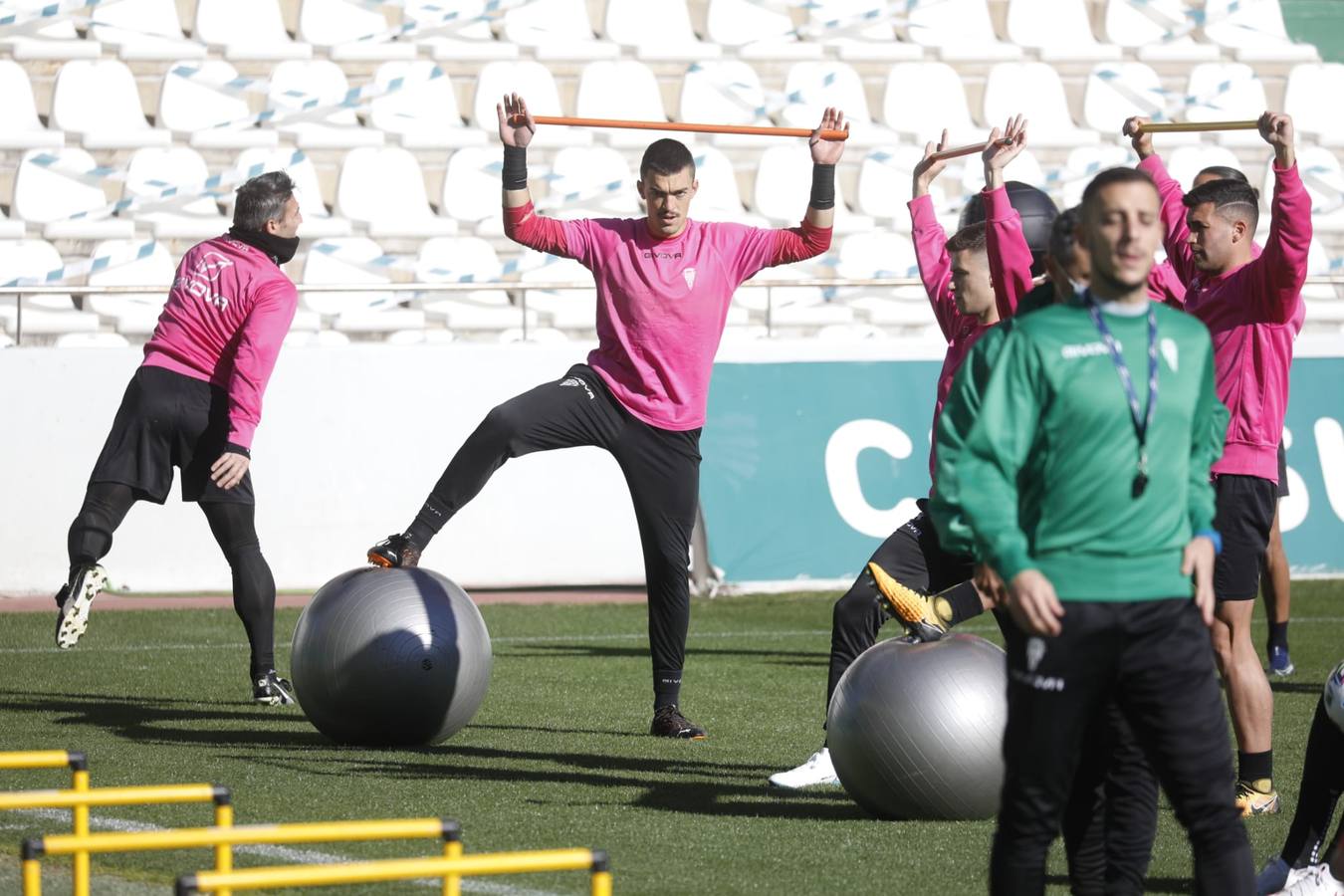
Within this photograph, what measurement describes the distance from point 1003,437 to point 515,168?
4.08 metres

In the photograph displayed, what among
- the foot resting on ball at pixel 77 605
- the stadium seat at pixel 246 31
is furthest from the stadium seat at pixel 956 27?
the foot resting on ball at pixel 77 605

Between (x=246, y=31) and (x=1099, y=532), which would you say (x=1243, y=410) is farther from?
(x=246, y=31)

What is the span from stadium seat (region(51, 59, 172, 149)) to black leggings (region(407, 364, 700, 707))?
34.6 feet

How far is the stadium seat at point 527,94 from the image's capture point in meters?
17.9

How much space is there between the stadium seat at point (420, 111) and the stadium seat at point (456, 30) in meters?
0.35

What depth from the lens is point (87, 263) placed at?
53.0ft

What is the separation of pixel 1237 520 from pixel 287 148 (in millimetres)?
12565

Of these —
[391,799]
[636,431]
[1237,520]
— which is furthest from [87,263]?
[1237,520]

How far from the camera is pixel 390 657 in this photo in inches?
285

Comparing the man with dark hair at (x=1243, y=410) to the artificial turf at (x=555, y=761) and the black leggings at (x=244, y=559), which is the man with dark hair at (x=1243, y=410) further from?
the black leggings at (x=244, y=559)

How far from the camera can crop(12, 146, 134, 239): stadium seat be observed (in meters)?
16.4

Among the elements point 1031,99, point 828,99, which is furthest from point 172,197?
point 1031,99

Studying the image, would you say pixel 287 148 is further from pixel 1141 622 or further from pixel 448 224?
pixel 1141 622

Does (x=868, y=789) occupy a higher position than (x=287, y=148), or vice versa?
(x=287, y=148)
